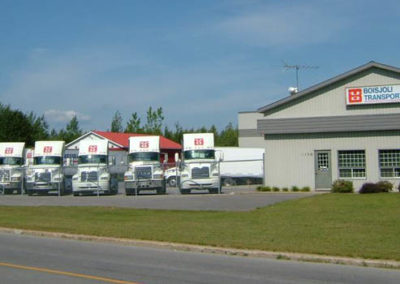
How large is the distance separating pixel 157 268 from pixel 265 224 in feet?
21.9

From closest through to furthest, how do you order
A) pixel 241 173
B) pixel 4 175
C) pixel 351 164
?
pixel 351 164, pixel 4 175, pixel 241 173

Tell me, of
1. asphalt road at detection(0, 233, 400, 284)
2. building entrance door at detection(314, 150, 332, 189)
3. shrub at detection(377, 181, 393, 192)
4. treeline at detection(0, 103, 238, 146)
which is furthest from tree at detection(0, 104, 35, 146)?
asphalt road at detection(0, 233, 400, 284)

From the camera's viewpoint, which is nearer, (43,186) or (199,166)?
(199,166)

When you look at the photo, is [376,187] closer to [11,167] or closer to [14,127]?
[11,167]

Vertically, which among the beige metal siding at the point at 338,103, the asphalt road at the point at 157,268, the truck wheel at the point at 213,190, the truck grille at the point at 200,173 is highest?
the beige metal siding at the point at 338,103

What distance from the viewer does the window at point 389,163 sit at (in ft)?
104

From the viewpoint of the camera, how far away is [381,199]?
2411 centimetres

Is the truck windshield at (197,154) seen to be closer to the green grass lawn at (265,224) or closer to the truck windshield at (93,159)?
the truck windshield at (93,159)

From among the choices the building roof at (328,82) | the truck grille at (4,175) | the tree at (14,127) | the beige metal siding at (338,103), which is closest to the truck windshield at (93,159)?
the truck grille at (4,175)

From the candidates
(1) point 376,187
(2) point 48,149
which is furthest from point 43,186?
(1) point 376,187

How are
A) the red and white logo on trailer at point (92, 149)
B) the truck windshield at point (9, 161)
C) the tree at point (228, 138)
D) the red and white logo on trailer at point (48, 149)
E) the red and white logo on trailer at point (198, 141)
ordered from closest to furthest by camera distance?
the red and white logo on trailer at point (198, 141) → the red and white logo on trailer at point (92, 149) → the red and white logo on trailer at point (48, 149) → the truck windshield at point (9, 161) → the tree at point (228, 138)

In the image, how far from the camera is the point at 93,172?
3406cm

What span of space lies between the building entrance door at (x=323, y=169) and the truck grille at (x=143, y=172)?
954cm

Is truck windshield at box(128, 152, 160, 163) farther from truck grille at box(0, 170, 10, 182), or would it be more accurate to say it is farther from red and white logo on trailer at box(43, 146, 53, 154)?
truck grille at box(0, 170, 10, 182)
